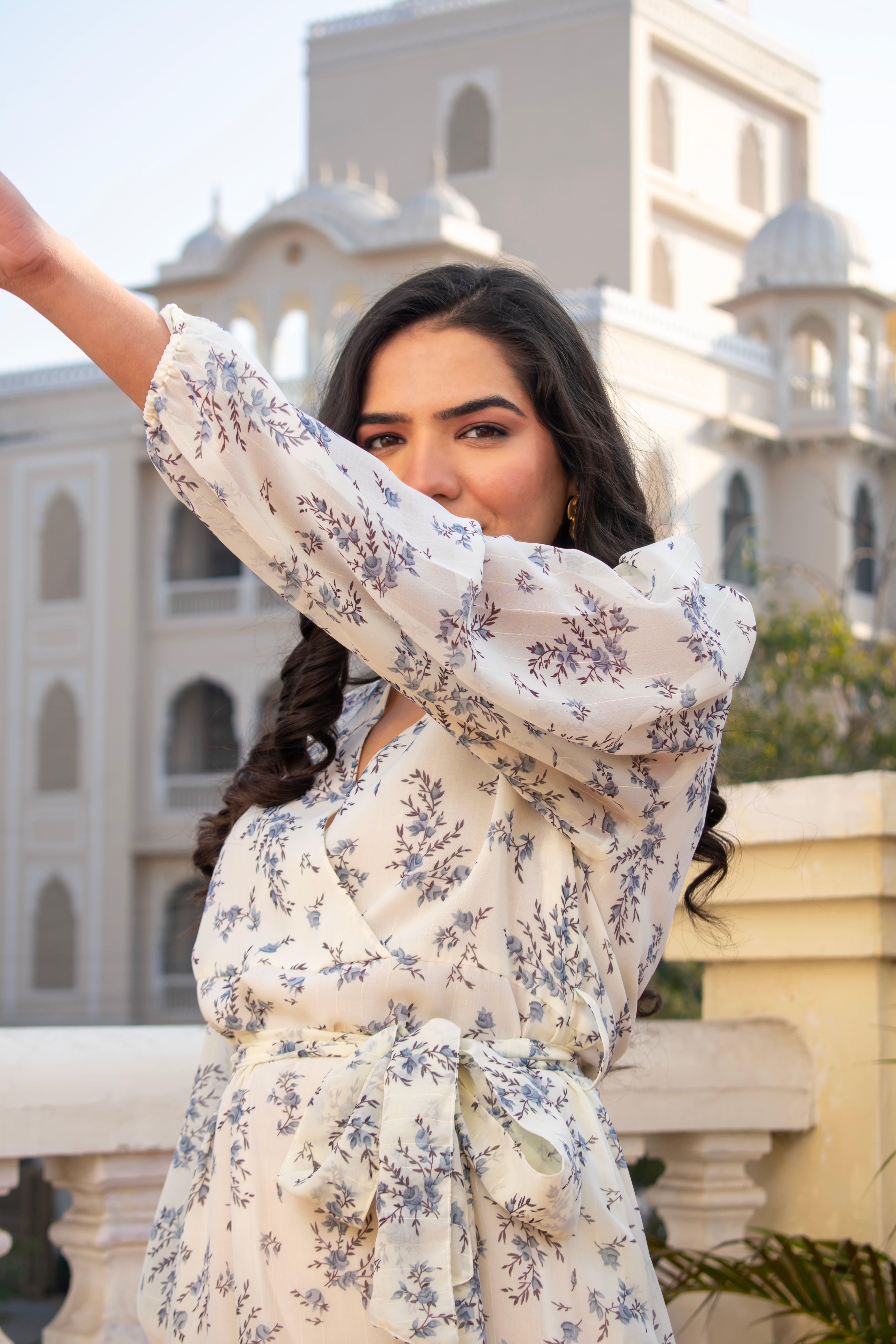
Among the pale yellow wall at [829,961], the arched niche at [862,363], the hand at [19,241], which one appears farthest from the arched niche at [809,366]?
the hand at [19,241]

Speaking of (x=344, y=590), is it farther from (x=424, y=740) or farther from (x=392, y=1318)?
(x=392, y=1318)

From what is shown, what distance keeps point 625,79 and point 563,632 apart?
20.9 metres

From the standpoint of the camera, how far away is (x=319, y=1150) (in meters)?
1.33

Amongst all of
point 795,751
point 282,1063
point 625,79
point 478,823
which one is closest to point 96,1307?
point 282,1063

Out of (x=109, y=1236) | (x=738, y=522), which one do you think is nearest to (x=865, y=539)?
(x=738, y=522)

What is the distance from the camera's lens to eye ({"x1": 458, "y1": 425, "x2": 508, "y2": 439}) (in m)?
1.55

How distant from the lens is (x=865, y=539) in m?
18.4

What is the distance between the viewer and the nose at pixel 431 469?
1504mm

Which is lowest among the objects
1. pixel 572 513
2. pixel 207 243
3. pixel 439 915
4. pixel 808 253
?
pixel 439 915

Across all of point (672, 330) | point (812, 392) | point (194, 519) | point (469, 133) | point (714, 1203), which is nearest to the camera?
point (714, 1203)

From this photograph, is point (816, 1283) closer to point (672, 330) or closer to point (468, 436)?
point (468, 436)

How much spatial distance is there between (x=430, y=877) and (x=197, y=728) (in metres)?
17.7

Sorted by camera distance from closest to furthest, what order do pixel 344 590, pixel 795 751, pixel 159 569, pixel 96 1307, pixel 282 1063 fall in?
pixel 344 590, pixel 282 1063, pixel 96 1307, pixel 795 751, pixel 159 569

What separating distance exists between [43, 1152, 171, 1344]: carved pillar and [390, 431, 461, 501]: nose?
2.93 feet
